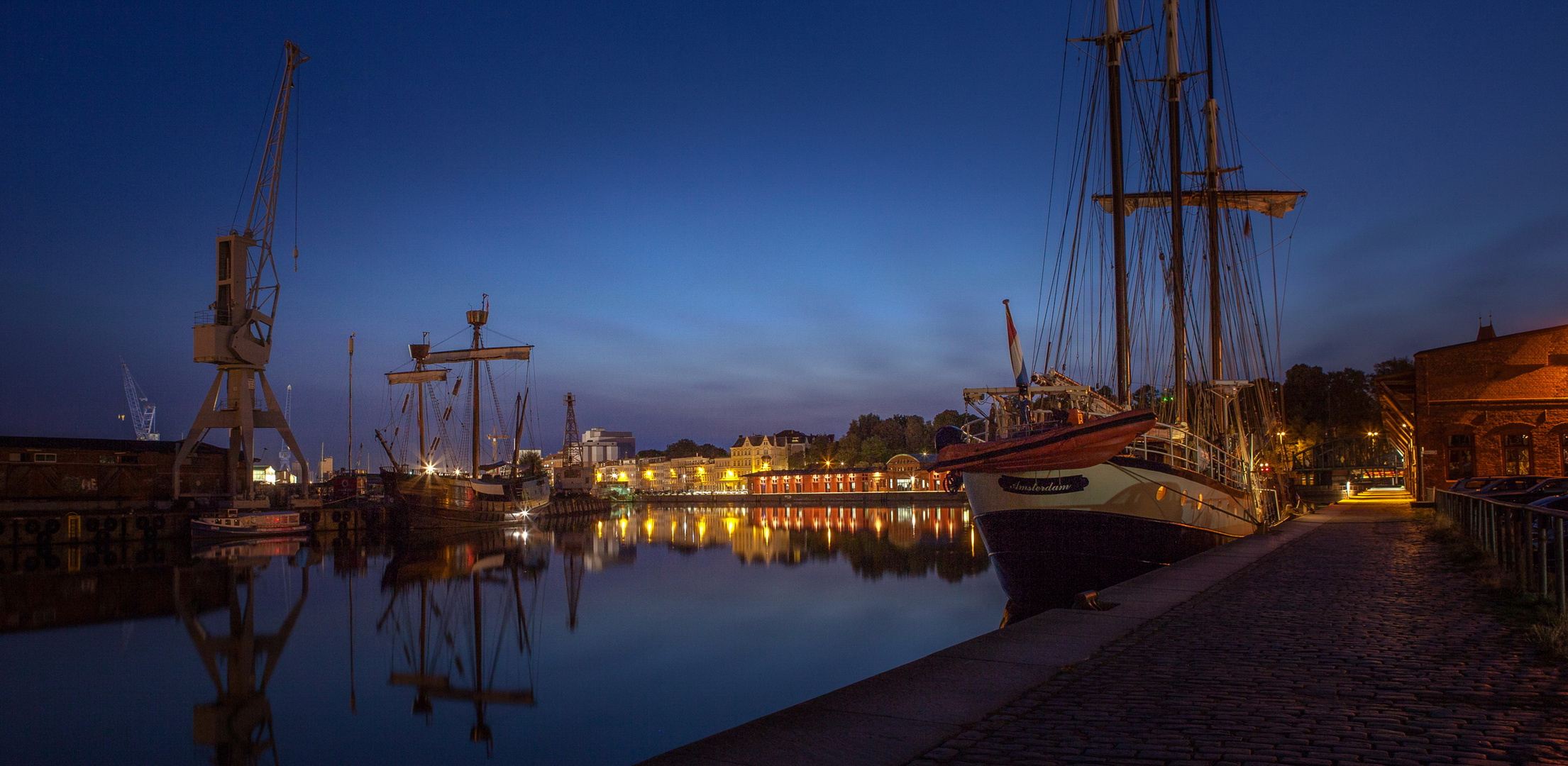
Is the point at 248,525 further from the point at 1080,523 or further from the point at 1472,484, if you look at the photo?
the point at 1472,484

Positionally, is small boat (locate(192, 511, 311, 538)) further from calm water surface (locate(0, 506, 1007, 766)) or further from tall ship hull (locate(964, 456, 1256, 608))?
tall ship hull (locate(964, 456, 1256, 608))

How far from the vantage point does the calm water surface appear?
466 inches

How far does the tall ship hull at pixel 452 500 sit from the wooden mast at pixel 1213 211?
47734 mm

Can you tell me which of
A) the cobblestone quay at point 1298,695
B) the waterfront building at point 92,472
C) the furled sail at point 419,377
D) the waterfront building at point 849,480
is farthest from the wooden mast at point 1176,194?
the waterfront building at point 849,480

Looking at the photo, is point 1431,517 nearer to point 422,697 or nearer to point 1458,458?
point 1458,458

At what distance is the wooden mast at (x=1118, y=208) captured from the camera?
25.3 meters

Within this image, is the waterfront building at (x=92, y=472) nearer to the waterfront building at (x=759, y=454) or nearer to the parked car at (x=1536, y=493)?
the parked car at (x=1536, y=493)

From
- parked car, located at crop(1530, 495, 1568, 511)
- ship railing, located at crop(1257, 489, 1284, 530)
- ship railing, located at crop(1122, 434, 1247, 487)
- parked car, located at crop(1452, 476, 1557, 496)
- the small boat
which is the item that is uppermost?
ship railing, located at crop(1122, 434, 1247, 487)

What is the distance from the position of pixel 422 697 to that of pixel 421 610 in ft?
35.7

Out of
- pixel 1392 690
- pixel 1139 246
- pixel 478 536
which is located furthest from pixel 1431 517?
pixel 478 536

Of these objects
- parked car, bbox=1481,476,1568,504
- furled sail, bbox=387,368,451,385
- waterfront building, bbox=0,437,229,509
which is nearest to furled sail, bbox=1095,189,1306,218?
parked car, bbox=1481,476,1568,504

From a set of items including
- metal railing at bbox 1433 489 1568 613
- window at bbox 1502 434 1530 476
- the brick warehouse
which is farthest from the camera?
window at bbox 1502 434 1530 476

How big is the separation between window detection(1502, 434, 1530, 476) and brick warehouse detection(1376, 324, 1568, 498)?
0.09 feet

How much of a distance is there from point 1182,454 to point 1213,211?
18.9 metres
